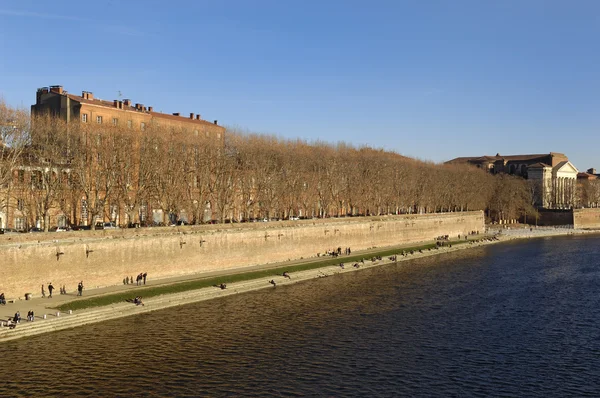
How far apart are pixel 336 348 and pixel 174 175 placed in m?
29.5

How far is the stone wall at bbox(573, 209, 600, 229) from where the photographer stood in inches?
5054

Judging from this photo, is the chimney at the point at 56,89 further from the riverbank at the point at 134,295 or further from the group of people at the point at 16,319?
the group of people at the point at 16,319

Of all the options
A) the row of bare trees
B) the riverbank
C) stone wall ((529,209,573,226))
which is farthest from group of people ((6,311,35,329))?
stone wall ((529,209,573,226))

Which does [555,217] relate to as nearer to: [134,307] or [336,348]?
[336,348]

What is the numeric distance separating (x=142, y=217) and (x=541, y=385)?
152 ft

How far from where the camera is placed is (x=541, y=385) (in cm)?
2605

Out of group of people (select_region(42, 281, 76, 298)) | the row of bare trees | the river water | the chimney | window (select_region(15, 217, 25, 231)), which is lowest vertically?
the river water

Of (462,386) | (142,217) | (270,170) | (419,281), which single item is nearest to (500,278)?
(419,281)

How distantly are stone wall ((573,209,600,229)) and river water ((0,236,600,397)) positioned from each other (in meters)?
87.3

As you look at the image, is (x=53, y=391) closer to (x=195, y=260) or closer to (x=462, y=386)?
(x=462, y=386)

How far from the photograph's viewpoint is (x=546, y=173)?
15300cm

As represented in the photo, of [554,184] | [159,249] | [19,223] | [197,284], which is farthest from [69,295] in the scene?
[554,184]

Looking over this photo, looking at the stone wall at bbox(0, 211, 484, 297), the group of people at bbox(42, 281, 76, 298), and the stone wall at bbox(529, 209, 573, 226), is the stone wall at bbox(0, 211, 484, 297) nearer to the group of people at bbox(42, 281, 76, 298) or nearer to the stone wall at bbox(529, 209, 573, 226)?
the group of people at bbox(42, 281, 76, 298)

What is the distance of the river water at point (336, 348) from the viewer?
2552 centimetres
